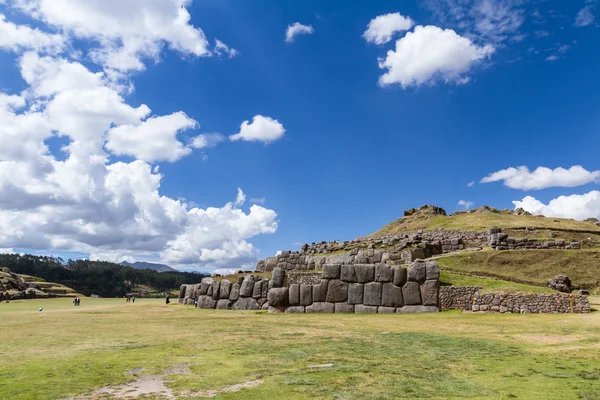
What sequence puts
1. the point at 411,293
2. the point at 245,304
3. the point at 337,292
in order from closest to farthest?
the point at 411,293 → the point at 337,292 → the point at 245,304

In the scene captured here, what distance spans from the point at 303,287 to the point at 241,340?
14525 millimetres

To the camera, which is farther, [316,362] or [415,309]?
[415,309]

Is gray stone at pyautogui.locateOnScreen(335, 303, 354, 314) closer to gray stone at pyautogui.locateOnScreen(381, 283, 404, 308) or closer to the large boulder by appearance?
gray stone at pyautogui.locateOnScreen(381, 283, 404, 308)

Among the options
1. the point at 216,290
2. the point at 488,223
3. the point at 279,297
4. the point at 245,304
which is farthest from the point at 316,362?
the point at 488,223

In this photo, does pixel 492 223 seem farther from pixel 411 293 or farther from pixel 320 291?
pixel 320 291

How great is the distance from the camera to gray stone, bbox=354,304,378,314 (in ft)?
89.4

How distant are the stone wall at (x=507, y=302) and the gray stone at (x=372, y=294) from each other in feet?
12.1

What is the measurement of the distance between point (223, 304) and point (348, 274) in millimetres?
11314

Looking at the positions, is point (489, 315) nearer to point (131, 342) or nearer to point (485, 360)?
point (485, 360)

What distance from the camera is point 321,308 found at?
28406mm

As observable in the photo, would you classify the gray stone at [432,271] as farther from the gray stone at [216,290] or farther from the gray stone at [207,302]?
the gray stone at [207,302]

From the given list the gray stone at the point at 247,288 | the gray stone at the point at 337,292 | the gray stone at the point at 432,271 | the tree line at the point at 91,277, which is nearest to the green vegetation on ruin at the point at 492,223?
the gray stone at the point at 432,271

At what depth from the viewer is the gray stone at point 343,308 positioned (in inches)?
1094

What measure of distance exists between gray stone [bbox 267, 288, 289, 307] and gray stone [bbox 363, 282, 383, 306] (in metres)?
5.26
